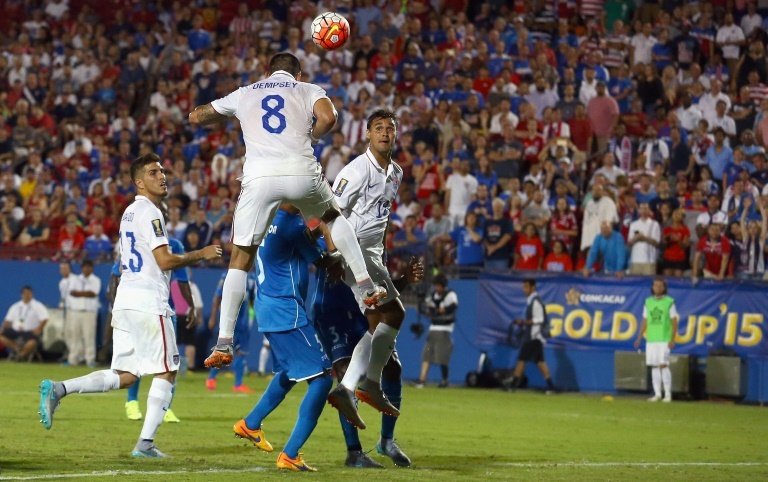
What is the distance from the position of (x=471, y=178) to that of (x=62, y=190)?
31.1ft

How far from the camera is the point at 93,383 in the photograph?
11234 millimetres

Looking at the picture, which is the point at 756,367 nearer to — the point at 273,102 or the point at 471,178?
the point at 471,178

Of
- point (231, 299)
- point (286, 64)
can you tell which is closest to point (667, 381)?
point (231, 299)

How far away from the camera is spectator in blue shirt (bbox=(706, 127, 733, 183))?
77.4 ft

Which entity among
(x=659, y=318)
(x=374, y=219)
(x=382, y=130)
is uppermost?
(x=382, y=130)

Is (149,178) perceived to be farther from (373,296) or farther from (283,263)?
(373,296)

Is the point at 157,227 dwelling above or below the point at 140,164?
below

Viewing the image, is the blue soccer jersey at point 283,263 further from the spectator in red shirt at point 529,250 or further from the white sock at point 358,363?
the spectator in red shirt at point 529,250

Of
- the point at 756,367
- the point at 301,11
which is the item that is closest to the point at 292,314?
the point at 756,367

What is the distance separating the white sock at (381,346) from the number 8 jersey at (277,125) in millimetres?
1846

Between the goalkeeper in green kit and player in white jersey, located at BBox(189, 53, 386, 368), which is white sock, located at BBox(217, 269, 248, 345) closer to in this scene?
player in white jersey, located at BBox(189, 53, 386, 368)

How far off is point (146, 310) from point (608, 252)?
1315cm

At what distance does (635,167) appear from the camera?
961 inches

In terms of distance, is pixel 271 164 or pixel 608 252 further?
pixel 608 252
